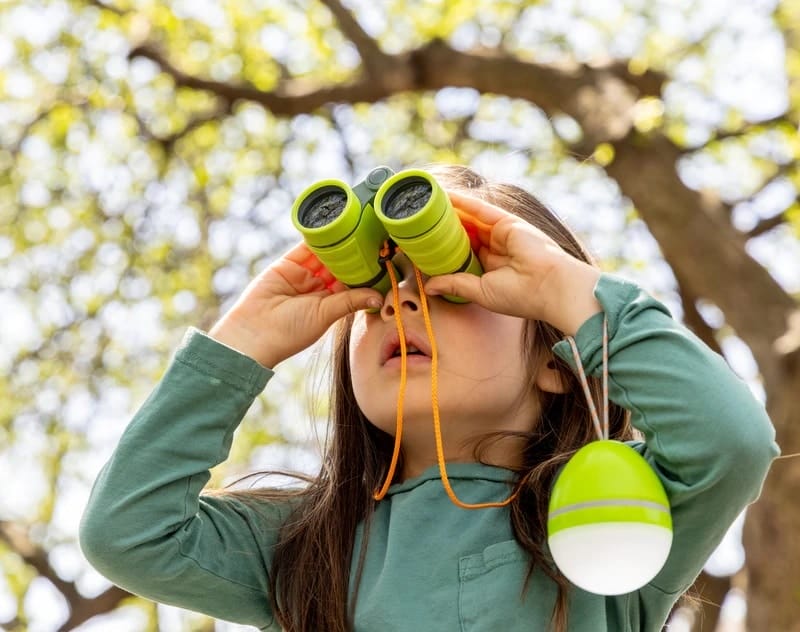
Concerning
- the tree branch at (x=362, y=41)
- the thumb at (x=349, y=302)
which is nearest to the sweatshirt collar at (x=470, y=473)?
the thumb at (x=349, y=302)

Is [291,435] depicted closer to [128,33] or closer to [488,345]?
[128,33]

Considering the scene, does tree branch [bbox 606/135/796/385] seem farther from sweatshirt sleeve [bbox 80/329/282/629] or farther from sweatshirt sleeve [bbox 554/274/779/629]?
sweatshirt sleeve [bbox 80/329/282/629]

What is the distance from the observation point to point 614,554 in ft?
4.54

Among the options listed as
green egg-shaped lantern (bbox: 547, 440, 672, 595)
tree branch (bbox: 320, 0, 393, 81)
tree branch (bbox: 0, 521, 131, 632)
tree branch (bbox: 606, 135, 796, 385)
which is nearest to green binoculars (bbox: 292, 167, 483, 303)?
green egg-shaped lantern (bbox: 547, 440, 672, 595)

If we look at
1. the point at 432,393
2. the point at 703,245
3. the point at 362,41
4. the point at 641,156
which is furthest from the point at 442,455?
the point at 362,41

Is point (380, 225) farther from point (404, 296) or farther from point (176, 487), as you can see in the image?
point (176, 487)

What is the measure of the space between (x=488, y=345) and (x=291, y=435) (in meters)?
4.69

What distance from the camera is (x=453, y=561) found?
1732 millimetres

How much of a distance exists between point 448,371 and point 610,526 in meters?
0.47

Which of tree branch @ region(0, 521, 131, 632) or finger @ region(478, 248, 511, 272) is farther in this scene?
tree branch @ region(0, 521, 131, 632)

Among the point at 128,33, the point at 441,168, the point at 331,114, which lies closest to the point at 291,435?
the point at 331,114

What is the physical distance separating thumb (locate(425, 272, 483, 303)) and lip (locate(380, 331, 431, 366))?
10cm

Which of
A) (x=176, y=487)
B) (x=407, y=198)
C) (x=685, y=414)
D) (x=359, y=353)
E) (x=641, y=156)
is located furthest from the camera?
(x=641, y=156)

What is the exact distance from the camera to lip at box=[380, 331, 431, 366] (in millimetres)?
1791
